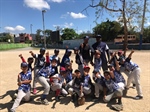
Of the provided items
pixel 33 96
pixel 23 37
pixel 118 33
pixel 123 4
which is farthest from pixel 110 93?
pixel 23 37

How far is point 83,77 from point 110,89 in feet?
2.91

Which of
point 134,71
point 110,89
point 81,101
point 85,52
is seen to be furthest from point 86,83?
point 134,71

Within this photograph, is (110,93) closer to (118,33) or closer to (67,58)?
(67,58)

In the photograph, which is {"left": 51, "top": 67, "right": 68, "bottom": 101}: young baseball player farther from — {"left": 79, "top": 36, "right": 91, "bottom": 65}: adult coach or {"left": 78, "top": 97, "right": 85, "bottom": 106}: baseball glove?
{"left": 79, "top": 36, "right": 91, "bottom": 65}: adult coach

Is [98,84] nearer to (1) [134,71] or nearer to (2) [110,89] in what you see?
Answer: (2) [110,89]

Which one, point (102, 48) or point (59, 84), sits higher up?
point (102, 48)

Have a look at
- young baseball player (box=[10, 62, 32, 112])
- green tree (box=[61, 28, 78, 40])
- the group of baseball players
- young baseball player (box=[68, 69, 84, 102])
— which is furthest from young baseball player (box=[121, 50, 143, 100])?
green tree (box=[61, 28, 78, 40])

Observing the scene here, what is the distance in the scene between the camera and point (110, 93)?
538 cm

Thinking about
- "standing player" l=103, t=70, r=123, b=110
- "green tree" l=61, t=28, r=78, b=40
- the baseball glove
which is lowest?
the baseball glove

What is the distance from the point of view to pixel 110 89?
213 inches

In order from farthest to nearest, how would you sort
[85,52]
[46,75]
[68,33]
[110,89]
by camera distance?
[68,33]
[85,52]
[46,75]
[110,89]

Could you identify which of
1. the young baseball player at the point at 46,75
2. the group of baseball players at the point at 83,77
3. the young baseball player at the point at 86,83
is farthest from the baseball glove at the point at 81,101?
the young baseball player at the point at 46,75

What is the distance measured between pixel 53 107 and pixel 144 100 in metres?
2.73

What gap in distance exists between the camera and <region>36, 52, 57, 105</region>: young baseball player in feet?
17.9
